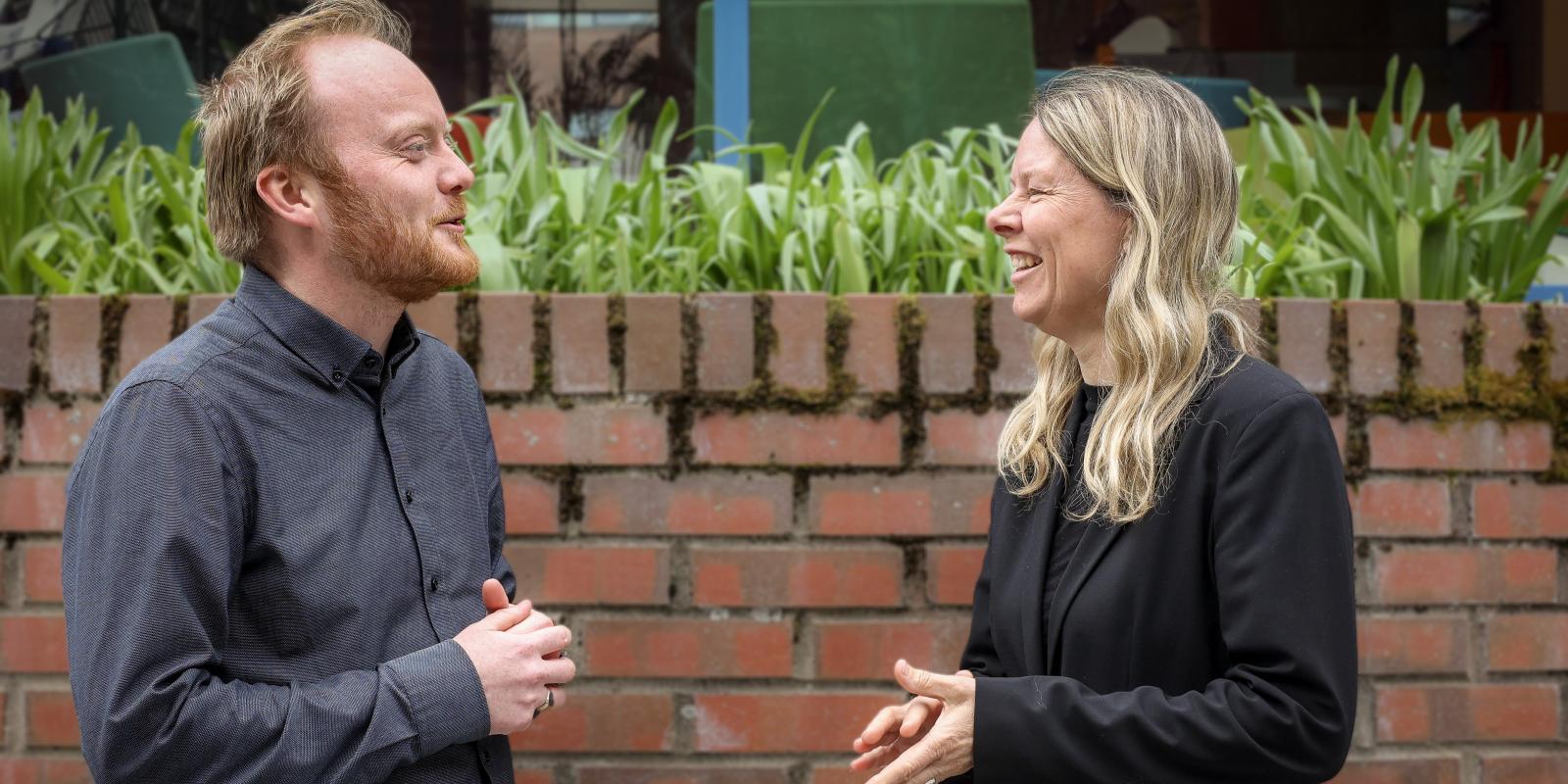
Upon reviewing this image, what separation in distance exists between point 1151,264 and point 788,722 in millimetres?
1215

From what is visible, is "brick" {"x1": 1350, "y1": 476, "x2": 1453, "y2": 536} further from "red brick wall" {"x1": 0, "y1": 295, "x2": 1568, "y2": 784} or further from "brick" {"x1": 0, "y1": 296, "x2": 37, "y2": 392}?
"brick" {"x1": 0, "y1": 296, "x2": 37, "y2": 392}

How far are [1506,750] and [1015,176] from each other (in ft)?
5.16

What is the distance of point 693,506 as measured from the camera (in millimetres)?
2498

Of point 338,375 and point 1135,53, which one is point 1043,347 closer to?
point 338,375

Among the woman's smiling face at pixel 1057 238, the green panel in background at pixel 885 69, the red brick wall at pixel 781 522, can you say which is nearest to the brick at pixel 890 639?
the red brick wall at pixel 781 522

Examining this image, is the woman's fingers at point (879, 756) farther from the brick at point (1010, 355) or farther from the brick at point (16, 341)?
the brick at point (16, 341)

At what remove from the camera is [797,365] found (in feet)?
8.23

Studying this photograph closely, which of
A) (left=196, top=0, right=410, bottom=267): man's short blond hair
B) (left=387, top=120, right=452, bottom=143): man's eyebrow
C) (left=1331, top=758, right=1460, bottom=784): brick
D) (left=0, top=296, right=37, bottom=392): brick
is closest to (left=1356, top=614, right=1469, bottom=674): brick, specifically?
(left=1331, top=758, right=1460, bottom=784): brick

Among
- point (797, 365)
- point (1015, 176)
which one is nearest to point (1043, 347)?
point (1015, 176)

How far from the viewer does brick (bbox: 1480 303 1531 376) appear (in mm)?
2559

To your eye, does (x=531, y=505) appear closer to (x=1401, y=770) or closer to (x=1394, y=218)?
(x=1401, y=770)

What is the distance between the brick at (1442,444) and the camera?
8.30ft

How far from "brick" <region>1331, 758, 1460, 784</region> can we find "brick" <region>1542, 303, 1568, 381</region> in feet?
2.47

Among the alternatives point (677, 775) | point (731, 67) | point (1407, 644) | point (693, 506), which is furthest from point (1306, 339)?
point (731, 67)
